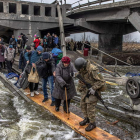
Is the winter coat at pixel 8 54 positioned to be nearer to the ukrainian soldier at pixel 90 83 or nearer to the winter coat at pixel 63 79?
the winter coat at pixel 63 79

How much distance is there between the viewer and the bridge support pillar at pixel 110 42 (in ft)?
61.0

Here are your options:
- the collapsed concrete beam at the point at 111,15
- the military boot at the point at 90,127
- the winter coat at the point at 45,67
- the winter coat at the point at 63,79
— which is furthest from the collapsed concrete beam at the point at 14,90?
the collapsed concrete beam at the point at 111,15

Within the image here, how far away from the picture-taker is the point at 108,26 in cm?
1847

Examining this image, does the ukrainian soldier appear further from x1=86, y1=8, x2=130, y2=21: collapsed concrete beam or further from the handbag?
x1=86, y1=8, x2=130, y2=21: collapsed concrete beam

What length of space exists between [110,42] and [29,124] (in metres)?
15.7

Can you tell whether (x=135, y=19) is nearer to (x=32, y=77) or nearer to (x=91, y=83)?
(x=32, y=77)

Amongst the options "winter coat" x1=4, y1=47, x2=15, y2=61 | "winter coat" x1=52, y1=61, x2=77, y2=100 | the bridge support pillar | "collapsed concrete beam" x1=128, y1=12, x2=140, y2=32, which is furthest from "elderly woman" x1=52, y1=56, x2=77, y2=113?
the bridge support pillar

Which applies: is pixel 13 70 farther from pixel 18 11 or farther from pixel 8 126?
pixel 18 11

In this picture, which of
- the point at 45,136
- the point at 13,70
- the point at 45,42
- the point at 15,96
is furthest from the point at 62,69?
the point at 45,42

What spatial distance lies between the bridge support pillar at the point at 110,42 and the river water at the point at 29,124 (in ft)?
45.4

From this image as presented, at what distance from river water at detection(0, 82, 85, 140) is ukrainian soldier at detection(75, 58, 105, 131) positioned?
22.4 inches

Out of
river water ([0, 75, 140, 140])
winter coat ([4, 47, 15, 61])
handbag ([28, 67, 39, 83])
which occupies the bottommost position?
river water ([0, 75, 140, 140])

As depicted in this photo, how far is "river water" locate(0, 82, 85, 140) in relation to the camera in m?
4.09

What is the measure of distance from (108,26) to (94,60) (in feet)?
18.8
